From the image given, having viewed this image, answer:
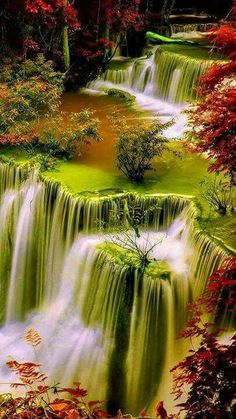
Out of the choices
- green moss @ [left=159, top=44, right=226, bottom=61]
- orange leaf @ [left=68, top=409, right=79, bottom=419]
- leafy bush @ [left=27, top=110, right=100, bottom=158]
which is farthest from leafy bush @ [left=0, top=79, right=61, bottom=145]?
orange leaf @ [left=68, top=409, right=79, bottom=419]

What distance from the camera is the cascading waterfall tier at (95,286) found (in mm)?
7746

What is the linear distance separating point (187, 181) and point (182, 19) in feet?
51.9

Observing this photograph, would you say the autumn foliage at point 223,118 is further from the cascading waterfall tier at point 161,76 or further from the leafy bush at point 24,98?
the cascading waterfall tier at point 161,76

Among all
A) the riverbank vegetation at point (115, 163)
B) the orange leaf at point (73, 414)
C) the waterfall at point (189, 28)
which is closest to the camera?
the orange leaf at point (73, 414)

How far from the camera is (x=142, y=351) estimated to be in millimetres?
7797

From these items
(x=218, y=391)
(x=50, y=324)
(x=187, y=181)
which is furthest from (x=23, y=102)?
(x=218, y=391)

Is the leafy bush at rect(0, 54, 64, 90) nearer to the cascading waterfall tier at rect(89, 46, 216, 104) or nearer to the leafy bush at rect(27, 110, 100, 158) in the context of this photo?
the leafy bush at rect(27, 110, 100, 158)

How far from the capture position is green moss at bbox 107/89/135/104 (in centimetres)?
1525

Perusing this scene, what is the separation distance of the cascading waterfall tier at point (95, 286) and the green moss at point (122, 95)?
18.9ft

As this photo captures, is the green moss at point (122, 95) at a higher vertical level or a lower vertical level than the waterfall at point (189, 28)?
lower

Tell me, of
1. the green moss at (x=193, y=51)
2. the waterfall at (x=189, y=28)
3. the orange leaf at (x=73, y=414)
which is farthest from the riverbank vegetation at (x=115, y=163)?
the waterfall at (x=189, y=28)

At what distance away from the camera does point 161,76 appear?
15.7 m

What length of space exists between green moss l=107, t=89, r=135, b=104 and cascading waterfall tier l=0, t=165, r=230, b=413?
576cm

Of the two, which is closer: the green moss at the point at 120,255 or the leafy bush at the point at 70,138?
the green moss at the point at 120,255
